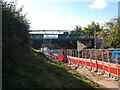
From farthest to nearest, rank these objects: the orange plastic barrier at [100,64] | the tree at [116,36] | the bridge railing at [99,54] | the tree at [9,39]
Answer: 1. the tree at [116,36]
2. the orange plastic barrier at [100,64]
3. the bridge railing at [99,54]
4. the tree at [9,39]

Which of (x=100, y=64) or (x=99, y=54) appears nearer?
(x=100, y=64)

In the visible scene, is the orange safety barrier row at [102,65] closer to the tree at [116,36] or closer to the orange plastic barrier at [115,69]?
the orange plastic barrier at [115,69]

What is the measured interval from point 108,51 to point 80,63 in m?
8.33

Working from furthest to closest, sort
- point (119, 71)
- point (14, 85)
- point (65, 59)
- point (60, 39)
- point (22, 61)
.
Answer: point (60, 39) < point (65, 59) < point (119, 71) < point (22, 61) < point (14, 85)

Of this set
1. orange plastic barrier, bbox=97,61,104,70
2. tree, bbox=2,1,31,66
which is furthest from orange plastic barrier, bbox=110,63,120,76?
tree, bbox=2,1,31,66

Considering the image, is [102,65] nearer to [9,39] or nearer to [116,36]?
[9,39]

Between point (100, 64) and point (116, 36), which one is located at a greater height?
point (116, 36)

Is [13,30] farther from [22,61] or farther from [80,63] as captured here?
[80,63]

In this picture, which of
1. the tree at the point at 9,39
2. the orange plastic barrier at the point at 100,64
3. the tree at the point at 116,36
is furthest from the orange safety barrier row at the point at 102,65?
the tree at the point at 116,36

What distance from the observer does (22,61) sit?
39.2ft

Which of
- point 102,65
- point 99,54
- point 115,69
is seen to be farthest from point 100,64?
point 115,69

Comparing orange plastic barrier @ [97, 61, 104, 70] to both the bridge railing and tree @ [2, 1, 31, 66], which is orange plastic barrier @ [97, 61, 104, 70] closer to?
the bridge railing

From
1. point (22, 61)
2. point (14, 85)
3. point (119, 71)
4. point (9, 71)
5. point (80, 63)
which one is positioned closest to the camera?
point (14, 85)

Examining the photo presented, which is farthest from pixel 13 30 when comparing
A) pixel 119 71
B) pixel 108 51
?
pixel 108 51
